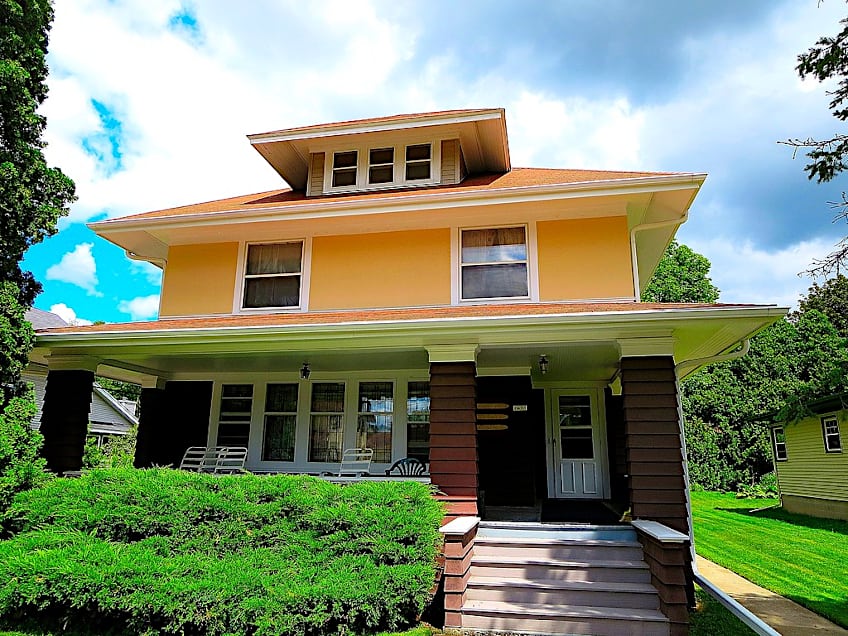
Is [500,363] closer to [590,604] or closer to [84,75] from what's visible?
[590,604]

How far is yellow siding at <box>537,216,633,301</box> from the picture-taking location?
29.0 feet

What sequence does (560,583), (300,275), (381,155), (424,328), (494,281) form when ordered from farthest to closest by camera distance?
(381,155)
(300,275)
(494,281)
(424,328)
(560,583)

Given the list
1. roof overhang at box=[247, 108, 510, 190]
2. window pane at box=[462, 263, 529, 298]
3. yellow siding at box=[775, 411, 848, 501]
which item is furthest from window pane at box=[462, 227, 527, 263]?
yellow siding at box=[775, 411, 848, 501]

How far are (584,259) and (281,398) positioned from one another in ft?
19.8

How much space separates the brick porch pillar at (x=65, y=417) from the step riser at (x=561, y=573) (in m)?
6.41

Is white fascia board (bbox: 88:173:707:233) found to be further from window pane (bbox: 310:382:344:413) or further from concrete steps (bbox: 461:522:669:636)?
concrete steps (bbox: 461:522:669:636)

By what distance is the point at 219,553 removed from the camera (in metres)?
6.16

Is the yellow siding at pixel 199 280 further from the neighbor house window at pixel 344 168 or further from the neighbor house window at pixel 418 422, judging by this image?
the neighbor house window at pixel 418 422

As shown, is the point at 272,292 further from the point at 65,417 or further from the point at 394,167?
the point at 65,417

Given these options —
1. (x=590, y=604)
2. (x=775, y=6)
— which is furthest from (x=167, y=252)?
(x=775, y=6)

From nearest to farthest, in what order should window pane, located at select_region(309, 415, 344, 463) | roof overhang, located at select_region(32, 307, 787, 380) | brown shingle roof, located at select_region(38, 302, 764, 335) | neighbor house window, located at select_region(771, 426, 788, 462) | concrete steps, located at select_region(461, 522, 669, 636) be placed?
concrete steps, located at select_region(461, 522, 669, 636) → roof overhang, located at select_region(32, 307, 787, 380) → brown shingle roof, located at select_region(38, 302, 764, 335) → window pane, located at select_region(309, 415, 344, 463) → neighbor house window, located at select_region(771, 426, 788, 462)

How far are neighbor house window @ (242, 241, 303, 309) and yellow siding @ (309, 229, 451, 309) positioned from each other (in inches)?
14.0

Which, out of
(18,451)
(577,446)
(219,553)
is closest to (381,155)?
(577,446)

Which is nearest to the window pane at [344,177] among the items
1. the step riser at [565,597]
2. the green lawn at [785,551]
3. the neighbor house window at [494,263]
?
the neighbor house window at [494,263]
